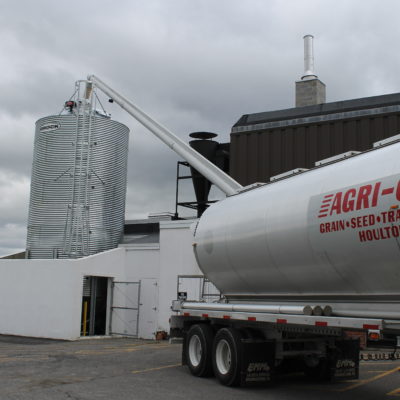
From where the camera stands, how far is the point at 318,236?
9117 millimetres

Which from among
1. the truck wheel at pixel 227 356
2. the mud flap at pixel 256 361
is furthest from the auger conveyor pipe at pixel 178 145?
the mud flap at pixel 256 361

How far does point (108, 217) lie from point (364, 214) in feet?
60.1

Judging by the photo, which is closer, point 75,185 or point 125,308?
point 125,308

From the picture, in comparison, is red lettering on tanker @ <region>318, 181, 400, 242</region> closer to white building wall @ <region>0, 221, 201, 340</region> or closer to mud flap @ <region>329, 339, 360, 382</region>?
mud flap @ <region>329, 339, 360, 382</region>

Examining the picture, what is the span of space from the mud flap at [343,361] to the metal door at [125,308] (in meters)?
12.7

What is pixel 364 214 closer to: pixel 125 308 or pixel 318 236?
pixel 318 236

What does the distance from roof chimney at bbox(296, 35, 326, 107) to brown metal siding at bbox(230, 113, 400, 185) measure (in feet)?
11.1

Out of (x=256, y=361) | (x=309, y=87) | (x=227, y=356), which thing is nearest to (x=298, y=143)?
(x=309, y=87)

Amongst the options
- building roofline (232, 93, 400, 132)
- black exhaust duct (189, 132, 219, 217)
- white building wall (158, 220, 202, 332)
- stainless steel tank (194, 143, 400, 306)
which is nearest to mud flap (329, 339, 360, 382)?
stainless steel tank (194, 143, 400, 306)

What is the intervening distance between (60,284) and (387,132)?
45.8 ft

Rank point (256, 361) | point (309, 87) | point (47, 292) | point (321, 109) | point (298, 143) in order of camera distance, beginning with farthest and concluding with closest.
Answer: point (309, 87) < point (321, 109) < point (298, 143) < point (47, 292) < point (256, 361)

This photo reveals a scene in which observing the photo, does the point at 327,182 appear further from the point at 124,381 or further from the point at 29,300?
the point at 29,300

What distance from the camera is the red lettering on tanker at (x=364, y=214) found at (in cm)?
773

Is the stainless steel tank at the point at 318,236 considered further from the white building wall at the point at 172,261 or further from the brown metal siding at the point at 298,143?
the brown metal siding at the point at 298,143
